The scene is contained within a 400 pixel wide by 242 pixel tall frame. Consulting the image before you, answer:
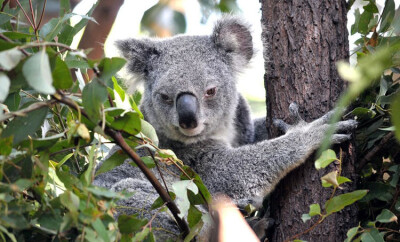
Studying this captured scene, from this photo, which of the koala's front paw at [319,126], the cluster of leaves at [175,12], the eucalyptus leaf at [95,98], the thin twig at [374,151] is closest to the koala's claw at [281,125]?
the koala's front paw at [319,126]

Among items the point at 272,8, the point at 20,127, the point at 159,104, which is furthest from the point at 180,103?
the point at 20,127

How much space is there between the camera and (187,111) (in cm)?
292

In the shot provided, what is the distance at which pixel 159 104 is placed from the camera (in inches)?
127

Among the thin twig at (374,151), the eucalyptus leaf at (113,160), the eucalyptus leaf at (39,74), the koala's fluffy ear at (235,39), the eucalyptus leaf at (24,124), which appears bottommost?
the thin twig at (374,151)

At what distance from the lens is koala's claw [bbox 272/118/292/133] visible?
280cm

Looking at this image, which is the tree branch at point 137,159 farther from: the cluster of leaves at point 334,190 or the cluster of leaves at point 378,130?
the cluster of leaves at point 378,130

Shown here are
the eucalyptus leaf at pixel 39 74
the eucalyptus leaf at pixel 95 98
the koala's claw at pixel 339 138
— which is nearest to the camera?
the eucalyptus leaf at pixel 39 74

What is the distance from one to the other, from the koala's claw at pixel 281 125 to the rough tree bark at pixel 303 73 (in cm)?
5

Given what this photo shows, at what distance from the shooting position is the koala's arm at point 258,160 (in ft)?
8.83

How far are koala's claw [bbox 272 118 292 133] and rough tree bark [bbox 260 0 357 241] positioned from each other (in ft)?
0.17

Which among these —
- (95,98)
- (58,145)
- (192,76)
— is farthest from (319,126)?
(95,98)

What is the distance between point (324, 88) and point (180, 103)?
896mm

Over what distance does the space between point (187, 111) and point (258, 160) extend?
1.86ft

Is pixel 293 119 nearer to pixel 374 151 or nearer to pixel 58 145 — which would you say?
pixel 374 151
